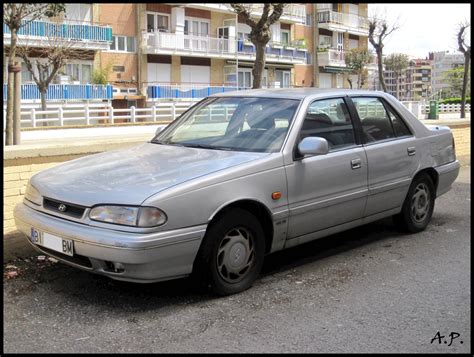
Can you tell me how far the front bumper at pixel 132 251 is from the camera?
12.6 ft

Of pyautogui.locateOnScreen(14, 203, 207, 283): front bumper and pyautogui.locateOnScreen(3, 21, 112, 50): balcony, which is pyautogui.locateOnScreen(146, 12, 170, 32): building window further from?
pyautogui.locateOnScreen(14, 203, 207, 283): front bumper

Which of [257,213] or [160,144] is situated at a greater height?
[160,144]

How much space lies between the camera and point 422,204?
646 centimetres

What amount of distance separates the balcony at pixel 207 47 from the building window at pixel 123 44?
865 millimetres

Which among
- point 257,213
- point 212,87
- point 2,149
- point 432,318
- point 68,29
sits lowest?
point 432,318

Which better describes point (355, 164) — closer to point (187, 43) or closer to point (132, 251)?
point (132, 251)

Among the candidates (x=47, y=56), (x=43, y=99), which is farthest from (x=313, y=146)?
(x=47, y=56)

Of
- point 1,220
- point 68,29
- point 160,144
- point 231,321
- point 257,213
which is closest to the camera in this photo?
point 231,321

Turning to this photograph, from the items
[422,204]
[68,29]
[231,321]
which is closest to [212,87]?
[68,29]

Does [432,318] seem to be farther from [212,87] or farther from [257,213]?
[212,87]

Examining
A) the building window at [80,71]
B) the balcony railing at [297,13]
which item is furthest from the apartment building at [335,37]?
the building window at [80,71]

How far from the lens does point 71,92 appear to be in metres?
32.3

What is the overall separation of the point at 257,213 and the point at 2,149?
7.96ft

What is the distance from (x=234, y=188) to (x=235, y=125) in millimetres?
1132
